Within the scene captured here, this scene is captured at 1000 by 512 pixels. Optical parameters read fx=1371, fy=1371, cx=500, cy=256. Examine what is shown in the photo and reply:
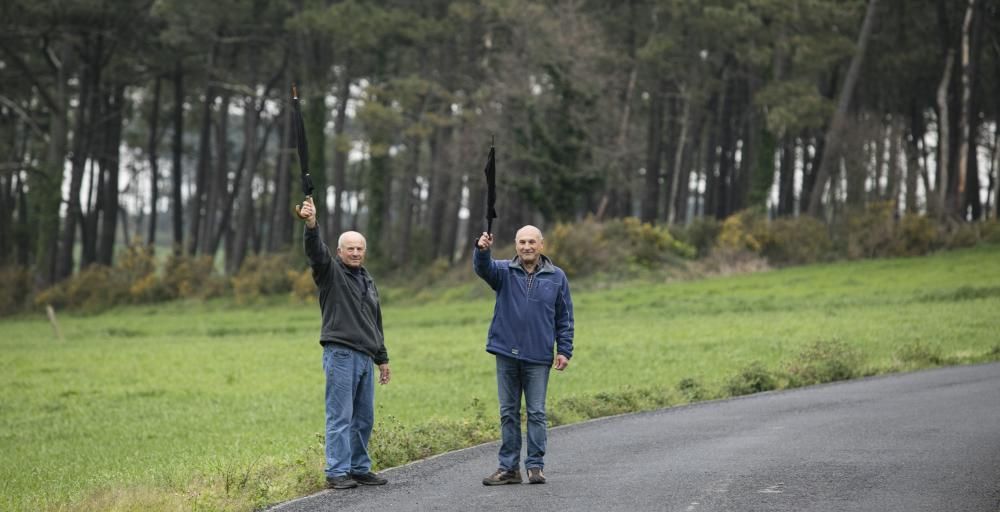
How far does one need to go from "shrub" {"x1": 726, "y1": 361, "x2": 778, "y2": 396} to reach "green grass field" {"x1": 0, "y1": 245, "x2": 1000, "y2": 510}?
21 cm

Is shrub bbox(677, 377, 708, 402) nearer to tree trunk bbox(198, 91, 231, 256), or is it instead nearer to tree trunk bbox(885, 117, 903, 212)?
tree trunk bbox(885, 117, 903, 212)

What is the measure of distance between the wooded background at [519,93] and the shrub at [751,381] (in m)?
29.6

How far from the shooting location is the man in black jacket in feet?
37.9

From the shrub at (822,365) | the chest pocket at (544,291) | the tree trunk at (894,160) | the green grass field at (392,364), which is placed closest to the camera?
the chest pocket at (544,291)

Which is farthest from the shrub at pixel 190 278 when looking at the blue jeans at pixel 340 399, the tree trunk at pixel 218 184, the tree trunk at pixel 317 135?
the blue jeans at pixel 340 399

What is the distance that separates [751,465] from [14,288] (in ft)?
158

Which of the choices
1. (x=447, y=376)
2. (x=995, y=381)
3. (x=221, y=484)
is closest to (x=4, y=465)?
(x=221, y=484)

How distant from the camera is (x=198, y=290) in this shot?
2156 inches

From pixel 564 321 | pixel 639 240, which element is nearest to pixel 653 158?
Answer: pixel 639 240

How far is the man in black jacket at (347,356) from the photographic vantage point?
11562 millimetres

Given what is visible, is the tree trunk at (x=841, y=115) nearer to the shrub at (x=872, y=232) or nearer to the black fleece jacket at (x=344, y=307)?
the shrub at (x=872, y=232)

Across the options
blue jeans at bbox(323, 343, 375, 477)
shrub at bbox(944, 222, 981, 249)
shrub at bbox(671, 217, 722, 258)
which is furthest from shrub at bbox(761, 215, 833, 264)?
blue jeans at bbox(323, 343, 375, 477)

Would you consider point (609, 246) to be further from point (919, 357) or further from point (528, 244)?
point (528, 244)

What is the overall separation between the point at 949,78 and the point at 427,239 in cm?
2367
